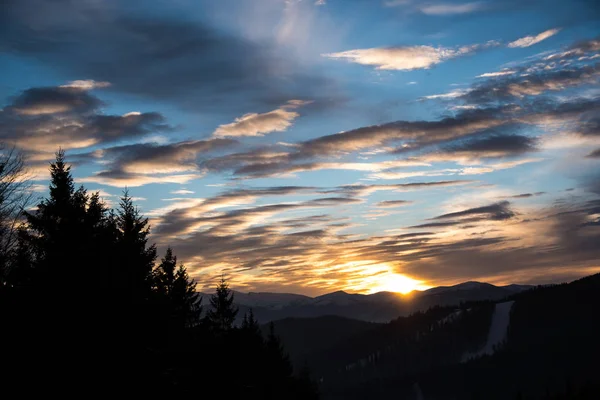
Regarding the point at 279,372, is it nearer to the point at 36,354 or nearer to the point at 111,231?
the point at 111,231

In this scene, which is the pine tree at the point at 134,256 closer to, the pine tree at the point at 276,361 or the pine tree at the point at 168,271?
the pine tree at the point at 168,271

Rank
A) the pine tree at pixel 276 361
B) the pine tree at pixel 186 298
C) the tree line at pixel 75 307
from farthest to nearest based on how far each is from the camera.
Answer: the pine tree at pixel 276 361
the pine tree at pixel 186 298
the tree line at pixel 75 307

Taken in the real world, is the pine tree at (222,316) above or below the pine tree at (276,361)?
above

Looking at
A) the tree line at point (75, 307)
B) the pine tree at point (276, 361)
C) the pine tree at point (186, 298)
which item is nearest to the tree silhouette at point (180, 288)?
the pine tree at point (186, 298)

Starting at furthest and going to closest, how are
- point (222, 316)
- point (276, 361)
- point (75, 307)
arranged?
point (276, 361) < point (222, 316) < point (75, 307)

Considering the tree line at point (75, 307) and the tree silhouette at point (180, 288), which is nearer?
the tree line at point (75, 307)

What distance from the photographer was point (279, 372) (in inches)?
2472

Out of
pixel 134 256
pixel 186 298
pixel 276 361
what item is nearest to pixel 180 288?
pixel 186 298

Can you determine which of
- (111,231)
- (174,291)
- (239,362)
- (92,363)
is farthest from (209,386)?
(92,363)

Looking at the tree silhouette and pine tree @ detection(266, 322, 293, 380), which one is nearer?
the tree silhouette

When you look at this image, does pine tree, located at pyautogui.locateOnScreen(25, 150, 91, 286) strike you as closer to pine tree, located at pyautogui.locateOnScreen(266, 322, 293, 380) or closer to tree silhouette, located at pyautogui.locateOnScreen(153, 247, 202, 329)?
tree silhouette, located at pyautogui.locateOnScreen(153, 247, 202, 329)

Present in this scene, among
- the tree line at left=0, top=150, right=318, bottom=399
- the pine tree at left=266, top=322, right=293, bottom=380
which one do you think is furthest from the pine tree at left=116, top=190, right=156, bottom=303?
the pine tree at left=266, top=322, right=293, bottom=380

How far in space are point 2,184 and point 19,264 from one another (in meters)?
3.29

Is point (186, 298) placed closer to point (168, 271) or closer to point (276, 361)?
point (168, 271)
